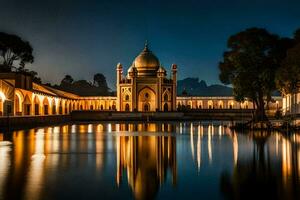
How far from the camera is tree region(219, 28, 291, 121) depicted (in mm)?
41625

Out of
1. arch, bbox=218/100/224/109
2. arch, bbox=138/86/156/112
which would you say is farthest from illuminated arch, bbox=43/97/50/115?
arch, bbox=218/100/224/109

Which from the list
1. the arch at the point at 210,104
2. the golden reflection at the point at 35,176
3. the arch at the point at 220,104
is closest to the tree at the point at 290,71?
the golden reflection at the point at 35,176

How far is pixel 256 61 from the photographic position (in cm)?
4222

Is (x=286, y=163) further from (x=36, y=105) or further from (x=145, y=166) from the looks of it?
(x=36, y=105)

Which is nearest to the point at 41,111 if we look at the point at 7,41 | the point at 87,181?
the point at 7,41

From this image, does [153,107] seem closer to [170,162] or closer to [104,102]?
[104,102]

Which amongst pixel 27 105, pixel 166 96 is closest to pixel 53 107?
pixel 27 105

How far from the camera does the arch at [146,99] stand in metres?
90.9

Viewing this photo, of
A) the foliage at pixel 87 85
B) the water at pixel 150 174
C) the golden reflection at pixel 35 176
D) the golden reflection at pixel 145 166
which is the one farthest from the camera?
the foliage at pixel 87 85

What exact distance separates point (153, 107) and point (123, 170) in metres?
77.3

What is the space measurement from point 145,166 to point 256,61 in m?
29.7

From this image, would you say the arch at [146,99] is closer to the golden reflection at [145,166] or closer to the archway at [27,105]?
the archway at [27,105]

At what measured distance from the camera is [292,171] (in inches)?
524

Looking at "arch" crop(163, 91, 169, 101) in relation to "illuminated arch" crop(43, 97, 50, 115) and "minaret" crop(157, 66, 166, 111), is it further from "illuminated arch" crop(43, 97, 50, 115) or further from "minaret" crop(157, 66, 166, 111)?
"illuminated arch" crop(43, 97, 50, 115)
